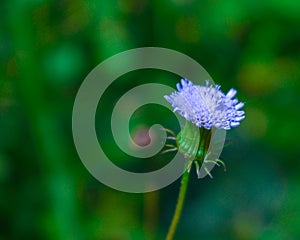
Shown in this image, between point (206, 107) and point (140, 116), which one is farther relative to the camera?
point (140, 116)

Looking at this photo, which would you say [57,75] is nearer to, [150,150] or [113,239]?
[150,150]

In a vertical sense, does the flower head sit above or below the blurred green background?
below

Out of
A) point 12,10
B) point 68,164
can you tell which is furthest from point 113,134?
point 12,10

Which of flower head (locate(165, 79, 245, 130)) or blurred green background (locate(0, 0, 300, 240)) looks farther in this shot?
blurred green background (locate(0, 0, 300, 240))

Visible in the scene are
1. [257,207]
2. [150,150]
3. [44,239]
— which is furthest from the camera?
[257,207]

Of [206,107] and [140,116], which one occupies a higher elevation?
[140,116]

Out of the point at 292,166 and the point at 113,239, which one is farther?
the point at 292,166
